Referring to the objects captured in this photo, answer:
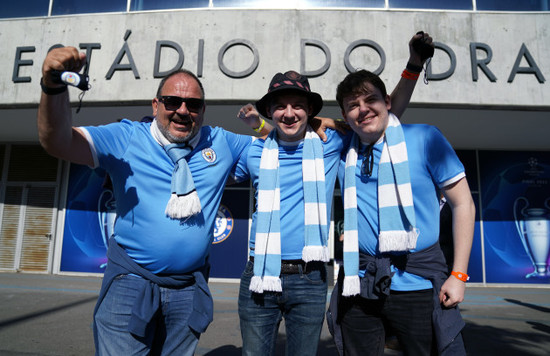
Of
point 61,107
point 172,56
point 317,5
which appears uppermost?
point 317,5

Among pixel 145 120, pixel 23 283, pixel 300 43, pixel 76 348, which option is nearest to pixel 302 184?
pixel 145 120

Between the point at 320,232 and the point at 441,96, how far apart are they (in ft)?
19.2

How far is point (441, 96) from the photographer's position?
21.6ft

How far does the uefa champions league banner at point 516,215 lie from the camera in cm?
888

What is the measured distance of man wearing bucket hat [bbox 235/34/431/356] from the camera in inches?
72.5

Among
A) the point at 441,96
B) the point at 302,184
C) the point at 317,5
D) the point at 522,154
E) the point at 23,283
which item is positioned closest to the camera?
the point at 302,184

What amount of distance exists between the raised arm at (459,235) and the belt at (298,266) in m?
0.63

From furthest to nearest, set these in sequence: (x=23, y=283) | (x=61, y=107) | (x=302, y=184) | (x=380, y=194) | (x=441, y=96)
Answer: (x=23, y=283) → (x=441, y=96) → (x=302, y=184) → (x=380, y=194) → (x=61, y=107)

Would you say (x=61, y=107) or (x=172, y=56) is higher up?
(x=172, y=56)

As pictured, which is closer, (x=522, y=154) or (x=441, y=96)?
(x=441, y=96)

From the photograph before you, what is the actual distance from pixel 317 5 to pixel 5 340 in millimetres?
7423

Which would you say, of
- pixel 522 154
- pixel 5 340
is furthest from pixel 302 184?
pixel 522 154

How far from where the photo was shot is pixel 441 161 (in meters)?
1.75

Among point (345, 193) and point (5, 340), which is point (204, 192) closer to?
point (345, 193)
